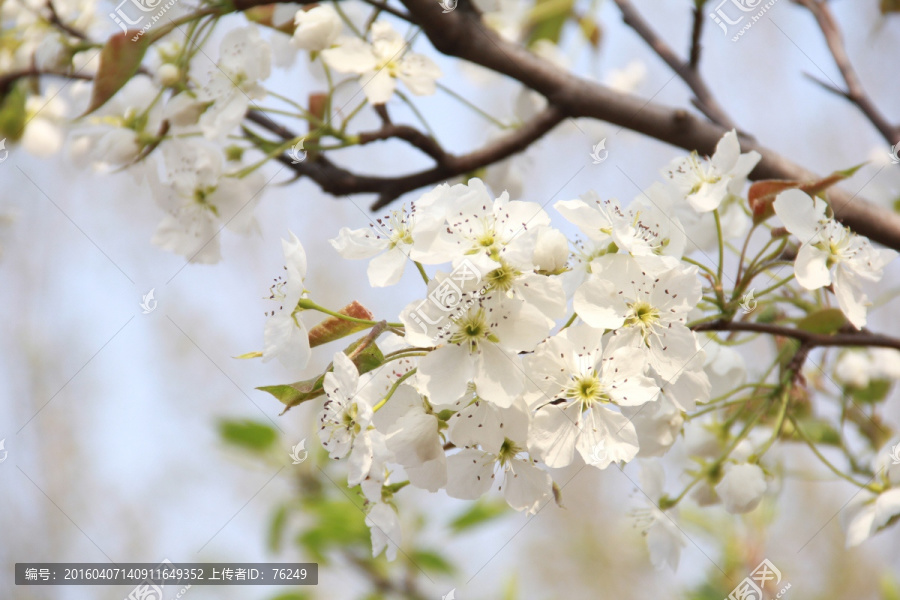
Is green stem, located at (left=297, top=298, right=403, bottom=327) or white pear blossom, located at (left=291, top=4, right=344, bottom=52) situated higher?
white pear blossom, located at (left=291, top=4, right=344, bottom=52)

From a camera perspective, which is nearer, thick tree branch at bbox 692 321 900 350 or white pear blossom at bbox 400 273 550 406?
white pear blossom at bbox 400 273 550 406

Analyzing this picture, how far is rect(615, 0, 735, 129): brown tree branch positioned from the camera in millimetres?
1182

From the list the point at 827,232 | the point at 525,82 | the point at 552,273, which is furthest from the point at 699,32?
the point at 552,273

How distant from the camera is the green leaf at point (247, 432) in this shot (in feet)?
5.75

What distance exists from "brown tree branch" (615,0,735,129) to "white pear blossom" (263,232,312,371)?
29.6 inches

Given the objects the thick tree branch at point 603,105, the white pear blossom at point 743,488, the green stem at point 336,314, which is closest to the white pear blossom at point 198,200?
the thick tree branch at point 603,105

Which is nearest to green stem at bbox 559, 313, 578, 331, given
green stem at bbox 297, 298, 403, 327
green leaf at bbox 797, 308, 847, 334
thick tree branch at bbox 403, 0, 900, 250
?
green stem at bbox 297, 298, 403, 327

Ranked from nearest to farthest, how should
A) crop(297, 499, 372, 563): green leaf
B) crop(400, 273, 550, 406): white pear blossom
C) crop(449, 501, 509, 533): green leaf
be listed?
crop(400, 273, 550, 406): white pear blossom, crop(297, 499, 372, 563): green leaf, crop(449, 501, 509, 533): green leaf

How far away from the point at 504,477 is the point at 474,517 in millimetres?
1051

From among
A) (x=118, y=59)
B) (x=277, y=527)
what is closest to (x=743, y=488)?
(x=118, y=59)

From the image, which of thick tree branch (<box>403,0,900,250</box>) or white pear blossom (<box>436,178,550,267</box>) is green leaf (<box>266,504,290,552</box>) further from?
white pear blossom (<box>436,178,550,267</box>)

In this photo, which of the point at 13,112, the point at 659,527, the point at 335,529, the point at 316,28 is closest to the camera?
the point at 659,527

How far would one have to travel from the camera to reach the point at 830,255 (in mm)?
801

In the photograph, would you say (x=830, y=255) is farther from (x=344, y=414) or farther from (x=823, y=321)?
(x=344, y=414)
